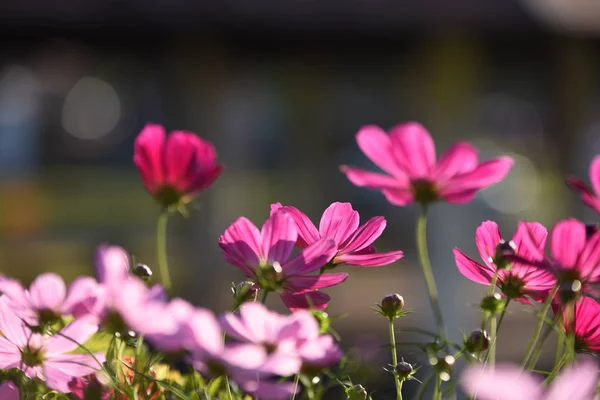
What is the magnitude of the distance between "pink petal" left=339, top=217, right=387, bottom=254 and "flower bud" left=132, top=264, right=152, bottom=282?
0.09 meters

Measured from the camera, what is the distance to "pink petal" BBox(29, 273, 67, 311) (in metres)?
0.38

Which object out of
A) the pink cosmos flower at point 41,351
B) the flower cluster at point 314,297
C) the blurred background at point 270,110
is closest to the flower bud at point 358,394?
the flower cluster at point 314,297

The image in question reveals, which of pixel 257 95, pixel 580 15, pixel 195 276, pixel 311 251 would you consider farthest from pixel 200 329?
pixel 257 95

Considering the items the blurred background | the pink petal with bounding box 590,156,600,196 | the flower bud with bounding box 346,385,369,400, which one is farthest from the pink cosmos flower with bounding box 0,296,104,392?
the blurred background

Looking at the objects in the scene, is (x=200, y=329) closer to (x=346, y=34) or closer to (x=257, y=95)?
(x=346, y=34)

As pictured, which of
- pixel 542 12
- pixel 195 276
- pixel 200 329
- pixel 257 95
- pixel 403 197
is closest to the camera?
pixel 200 329

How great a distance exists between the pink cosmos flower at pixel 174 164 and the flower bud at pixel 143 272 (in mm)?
63

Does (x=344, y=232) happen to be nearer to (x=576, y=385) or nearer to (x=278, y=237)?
(x=278, y=237)

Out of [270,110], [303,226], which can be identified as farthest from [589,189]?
[270,110]

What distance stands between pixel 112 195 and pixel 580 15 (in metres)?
3.02

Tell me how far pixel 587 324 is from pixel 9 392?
0.24 metres

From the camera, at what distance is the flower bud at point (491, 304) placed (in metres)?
0.36

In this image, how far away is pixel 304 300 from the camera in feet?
1.31

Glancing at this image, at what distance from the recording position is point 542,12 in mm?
4688
